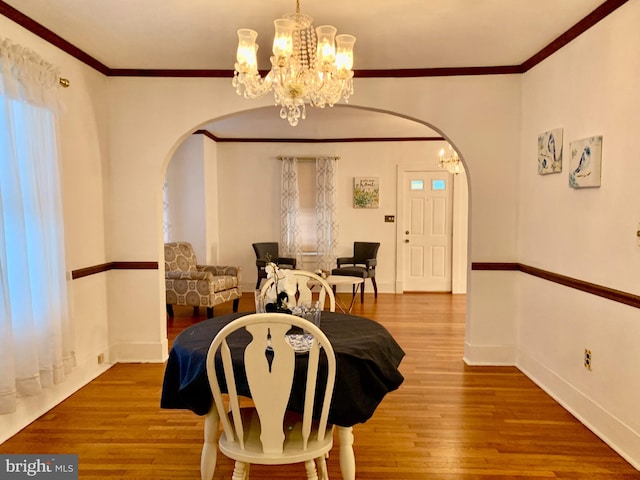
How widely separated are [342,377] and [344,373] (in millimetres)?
18

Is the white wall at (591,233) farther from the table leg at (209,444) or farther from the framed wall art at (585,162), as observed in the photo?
the table leg at (209,444)

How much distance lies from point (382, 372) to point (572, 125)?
220 cm

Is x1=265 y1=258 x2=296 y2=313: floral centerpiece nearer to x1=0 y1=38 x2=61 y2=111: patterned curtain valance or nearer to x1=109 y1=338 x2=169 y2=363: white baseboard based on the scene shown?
x1=0 y1=38 x2=61 y2=111: patterned curtain valance

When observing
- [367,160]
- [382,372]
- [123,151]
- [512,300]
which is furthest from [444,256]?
[382,372]

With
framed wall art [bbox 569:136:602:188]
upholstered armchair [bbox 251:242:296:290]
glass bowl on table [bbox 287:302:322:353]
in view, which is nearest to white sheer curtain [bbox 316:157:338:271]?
upholstered armchair [bbox 251:242:296:290]

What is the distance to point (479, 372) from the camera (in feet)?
12.3

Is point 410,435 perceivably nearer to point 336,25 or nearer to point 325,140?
point 336,25

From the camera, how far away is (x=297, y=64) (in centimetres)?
248

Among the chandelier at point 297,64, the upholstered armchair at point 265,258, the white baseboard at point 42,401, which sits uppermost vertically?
the chandelier at point 297,64

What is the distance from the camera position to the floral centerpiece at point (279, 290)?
209cm

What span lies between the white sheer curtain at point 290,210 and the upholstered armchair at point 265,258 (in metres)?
0.23

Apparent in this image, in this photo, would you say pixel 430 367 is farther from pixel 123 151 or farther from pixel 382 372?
pixel 123 151

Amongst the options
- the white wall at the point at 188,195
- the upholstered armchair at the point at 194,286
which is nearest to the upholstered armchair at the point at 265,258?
the white wall at the point at 188,195

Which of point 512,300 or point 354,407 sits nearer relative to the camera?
point 354,407
